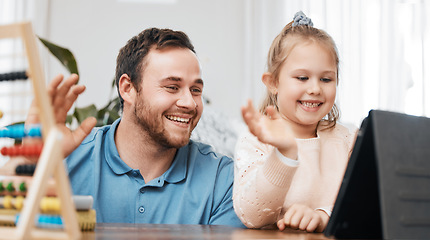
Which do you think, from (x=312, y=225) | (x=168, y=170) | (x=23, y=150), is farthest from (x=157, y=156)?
(x=23, y=150)

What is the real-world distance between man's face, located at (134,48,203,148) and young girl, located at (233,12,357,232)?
0.27 m

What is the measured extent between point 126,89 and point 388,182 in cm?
126

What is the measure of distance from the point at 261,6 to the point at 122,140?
Result: 2.64 metres

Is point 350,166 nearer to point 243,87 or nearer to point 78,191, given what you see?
point 78,191

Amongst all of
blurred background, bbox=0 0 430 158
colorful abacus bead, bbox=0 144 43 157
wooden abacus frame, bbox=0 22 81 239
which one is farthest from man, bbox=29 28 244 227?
blurred background, bbox=0 0 430 158

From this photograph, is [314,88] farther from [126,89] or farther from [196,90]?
[126,89]

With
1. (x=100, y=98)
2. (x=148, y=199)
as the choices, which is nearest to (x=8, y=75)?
(x=148, y=199)

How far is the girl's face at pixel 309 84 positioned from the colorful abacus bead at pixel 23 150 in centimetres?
89

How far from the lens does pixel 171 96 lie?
1637 mm

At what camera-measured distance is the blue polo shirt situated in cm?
154

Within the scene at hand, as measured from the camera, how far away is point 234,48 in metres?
4.16

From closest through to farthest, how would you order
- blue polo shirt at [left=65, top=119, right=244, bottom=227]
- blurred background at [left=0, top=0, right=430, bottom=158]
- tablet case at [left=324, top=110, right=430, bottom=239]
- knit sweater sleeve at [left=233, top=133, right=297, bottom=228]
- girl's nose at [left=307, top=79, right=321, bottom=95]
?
tablet case at [left=324, top=110, right=430, bottom=239] < knit sweater sleeve at [left=233, top=133, right=297, bottom=228] < girl's nose at [left=307, top=79, right=321, bottom=95] < blue polo shirt at [left=65, top=119, right=244, bottom=227] < blurred background at [left=0, top=0, right=430, bottom=158]

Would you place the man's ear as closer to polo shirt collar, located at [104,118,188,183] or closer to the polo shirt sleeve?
polo shirt collar, located at [104,118,188,183]

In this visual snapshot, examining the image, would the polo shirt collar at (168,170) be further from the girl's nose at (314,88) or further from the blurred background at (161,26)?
the blurred background at (161,26)
